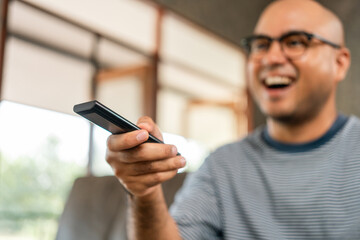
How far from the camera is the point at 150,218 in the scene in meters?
0.84

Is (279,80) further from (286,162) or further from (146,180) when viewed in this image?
(146,180)

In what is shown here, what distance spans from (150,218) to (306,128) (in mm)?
563

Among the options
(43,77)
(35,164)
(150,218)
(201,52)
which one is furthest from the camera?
(201,52)

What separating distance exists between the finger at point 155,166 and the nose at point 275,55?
2.00 ft

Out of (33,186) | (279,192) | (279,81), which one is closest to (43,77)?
(33,186)

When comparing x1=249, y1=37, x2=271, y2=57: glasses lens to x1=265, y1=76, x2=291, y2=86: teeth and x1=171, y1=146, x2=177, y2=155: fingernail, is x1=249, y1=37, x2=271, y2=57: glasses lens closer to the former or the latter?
x1=265, y1=76, x2=291, y2=86: teeth

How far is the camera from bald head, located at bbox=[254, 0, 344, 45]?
1200mm

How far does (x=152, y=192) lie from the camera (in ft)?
2.53

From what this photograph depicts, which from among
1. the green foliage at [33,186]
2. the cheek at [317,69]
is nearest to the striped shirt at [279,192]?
the cheek at [317,69]

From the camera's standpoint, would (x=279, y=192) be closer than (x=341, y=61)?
Yes

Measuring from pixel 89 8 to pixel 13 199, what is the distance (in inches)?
59.7

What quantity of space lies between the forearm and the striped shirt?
0.14m

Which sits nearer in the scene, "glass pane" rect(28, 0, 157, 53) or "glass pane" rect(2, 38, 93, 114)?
"glass pane" rect(2, 38, 93, 114)

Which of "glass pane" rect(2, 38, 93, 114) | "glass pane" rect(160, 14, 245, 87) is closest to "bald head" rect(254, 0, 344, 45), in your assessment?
"glass pane" rect(2, 38, 93, 114)
